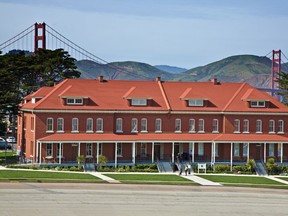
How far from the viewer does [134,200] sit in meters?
44.7

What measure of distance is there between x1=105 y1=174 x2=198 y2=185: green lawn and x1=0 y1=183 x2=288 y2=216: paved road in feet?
8.66

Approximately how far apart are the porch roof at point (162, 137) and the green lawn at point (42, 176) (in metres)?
8.81

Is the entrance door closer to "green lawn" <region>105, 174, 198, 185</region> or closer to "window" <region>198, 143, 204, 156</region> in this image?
"window" <region>198, 143, 204, 156</region>

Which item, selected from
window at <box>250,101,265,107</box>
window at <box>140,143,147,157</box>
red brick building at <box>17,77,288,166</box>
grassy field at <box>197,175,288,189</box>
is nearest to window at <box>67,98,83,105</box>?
red brick building at <box>17,77,288,166</box>

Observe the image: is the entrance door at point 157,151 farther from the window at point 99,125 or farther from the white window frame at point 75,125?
the white window frame at point 75,125

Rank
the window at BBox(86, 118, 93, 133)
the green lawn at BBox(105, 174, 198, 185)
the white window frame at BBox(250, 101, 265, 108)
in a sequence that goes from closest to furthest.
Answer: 1. the green lawn at BBox(105, 174, 198, 185)
2. the window at BBox(86, 118, 93, 133)
3. the white window frame at BBox(250, 101, 265, 108)

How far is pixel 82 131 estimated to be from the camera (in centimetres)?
7244

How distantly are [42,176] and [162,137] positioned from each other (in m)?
20.2

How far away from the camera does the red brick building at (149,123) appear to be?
71.2 m

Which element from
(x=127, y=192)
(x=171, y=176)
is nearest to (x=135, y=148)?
(x=171, y=176)

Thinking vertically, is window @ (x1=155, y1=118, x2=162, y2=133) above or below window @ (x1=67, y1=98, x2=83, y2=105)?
below

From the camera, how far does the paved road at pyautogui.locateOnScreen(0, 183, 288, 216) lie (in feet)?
130

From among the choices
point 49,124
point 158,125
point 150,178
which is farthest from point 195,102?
point 150,178

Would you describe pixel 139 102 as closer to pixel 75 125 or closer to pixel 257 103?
pixel 75 125
